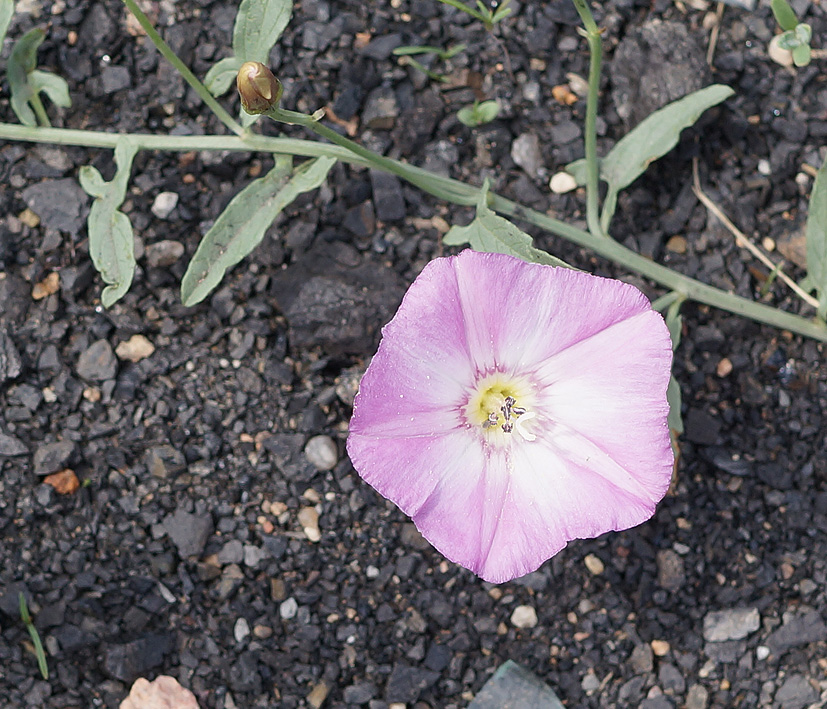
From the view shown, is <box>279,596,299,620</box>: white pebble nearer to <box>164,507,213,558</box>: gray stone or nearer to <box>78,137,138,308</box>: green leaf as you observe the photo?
<box>164,507,213,558</box>: gray stone

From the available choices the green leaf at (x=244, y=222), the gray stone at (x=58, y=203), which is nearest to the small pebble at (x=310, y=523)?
the green leaf at (x=244, y=222)

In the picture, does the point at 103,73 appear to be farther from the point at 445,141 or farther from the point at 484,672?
the point at 484,672

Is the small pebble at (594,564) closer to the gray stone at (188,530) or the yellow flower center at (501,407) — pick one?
the yellow flower center at (501,407)

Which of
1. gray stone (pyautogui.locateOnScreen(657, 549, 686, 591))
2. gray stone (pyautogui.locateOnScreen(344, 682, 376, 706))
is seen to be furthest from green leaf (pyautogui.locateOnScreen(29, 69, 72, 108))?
gray stone (pyautogui.locateOnScreen(657, 549, 686, 591))

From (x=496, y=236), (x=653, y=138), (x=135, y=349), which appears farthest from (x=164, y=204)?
(x=653, y=138)

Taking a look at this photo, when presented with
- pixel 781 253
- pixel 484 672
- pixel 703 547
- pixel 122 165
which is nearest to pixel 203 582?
pixel 484 672

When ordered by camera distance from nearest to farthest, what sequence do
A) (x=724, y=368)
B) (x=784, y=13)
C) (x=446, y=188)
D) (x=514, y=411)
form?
(x=514, y=411)
(x=784, y=13)
(x=446, y=188)
(x=724, y=368)

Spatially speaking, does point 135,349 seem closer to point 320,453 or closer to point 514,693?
point 320,453
